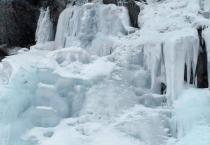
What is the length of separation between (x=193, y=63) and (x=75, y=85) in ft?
9.69

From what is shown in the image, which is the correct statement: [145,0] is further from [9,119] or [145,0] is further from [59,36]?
[9,119]

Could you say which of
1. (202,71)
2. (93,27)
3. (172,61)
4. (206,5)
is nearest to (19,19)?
(93,27)

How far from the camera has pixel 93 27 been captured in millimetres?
9078

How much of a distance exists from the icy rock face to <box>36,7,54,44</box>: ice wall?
0.75 meters

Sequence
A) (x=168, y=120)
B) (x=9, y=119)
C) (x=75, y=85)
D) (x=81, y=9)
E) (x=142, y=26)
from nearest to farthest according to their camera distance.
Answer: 1. (x=9, y=119)
2. (x=168, y=120)
3. (x=75, y=85)
4. (x=142, y=26)
5. (x=81, y=9)

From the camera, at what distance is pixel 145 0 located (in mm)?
9562

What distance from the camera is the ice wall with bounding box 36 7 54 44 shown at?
→ 33.5 feet

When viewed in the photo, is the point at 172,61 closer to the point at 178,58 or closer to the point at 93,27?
the point at 178,58

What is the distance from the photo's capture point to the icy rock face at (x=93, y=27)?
28.3ft

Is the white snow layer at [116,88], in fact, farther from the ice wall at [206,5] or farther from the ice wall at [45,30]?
the ice wall at [45,30]

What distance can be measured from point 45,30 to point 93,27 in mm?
2148

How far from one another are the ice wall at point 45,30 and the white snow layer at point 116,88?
1.47 meters

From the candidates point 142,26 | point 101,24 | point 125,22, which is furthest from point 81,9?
point 142,26

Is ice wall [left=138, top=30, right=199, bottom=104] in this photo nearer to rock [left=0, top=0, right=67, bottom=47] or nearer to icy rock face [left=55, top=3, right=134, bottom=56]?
icy rock face [left=55, top=3, right=134, bottom=56]
